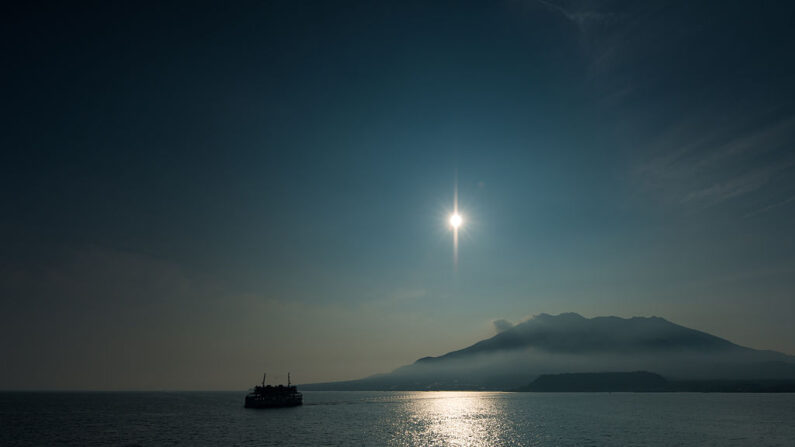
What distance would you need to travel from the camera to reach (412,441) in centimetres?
8381

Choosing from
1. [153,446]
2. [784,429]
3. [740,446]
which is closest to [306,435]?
[153,446]

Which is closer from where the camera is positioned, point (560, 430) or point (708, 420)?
point (560, 430)

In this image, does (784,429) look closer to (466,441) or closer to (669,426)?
(669,426)

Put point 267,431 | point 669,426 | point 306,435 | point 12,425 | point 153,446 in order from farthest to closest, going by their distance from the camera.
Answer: point 12,425, point 669,426, point 267,431, point 306,435, point 153,446

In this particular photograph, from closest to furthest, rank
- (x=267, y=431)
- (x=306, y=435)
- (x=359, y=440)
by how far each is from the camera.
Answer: (x=359, y=440), (x=306, y=435), (x=267, y=431)

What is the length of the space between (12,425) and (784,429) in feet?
642

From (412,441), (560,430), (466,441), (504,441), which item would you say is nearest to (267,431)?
(412,441)

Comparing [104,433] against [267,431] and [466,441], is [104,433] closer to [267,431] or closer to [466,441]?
[267,431]

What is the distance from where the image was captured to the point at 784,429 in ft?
323

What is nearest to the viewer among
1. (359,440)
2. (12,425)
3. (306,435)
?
(359,440)

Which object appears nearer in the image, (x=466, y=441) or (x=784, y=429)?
(x=466, y=441)

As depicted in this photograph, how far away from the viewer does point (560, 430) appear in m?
98.3

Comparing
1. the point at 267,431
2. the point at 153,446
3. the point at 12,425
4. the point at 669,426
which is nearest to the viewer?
the point at 153,446

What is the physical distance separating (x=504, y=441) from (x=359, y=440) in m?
28.5
